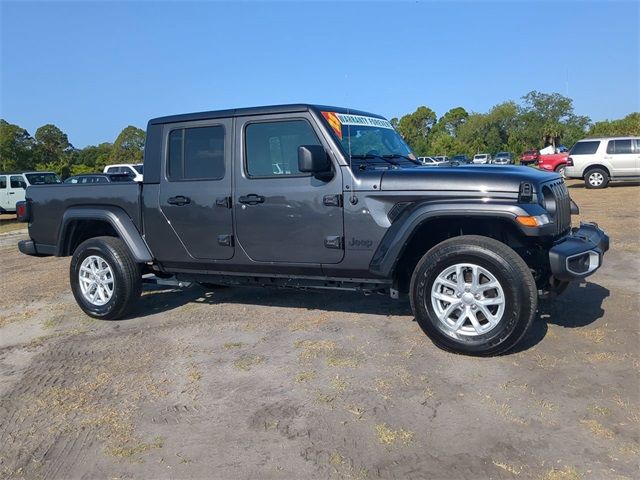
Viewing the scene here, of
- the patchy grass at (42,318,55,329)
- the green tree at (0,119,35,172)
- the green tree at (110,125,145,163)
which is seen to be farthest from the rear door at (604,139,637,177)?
the green tree at (110,125,145,163)

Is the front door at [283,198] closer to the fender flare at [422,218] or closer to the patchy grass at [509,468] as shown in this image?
the fender flare at [422,218]

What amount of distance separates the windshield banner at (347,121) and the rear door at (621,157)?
53.4 feet

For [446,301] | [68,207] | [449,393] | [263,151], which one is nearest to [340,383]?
[449,393]

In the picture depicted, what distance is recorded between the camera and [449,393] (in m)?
3.60

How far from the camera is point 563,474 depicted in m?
2.68

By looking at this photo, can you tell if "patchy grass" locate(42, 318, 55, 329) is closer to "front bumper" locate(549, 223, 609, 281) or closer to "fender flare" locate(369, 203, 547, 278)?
"fender flare" locate(369, 203, 547, 278)

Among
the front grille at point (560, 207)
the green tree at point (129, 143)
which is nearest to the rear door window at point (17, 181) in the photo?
the front grille at point (560, 207)

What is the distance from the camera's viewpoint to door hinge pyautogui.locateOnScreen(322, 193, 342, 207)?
459cm

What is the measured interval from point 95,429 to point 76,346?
1.73m

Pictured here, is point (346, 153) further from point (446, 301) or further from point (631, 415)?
point (631, 415)

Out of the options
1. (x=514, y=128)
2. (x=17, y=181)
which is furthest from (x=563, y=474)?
(x=514, y=128)

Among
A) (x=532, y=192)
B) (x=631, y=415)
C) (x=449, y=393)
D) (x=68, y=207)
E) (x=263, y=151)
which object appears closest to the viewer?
(x=631, y=415)

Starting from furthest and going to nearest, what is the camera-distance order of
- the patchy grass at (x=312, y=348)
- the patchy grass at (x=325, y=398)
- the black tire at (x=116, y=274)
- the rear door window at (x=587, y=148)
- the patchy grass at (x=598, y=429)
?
the rear door window at (x=587, y=148) → the black tire at (x=116, y=274) → the patchy grass at (x=312, y=348) → the patchy grass at (x=325, y=398) → the patchy grass at (x=598, y=429)

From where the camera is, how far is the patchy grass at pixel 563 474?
8.71 ft
